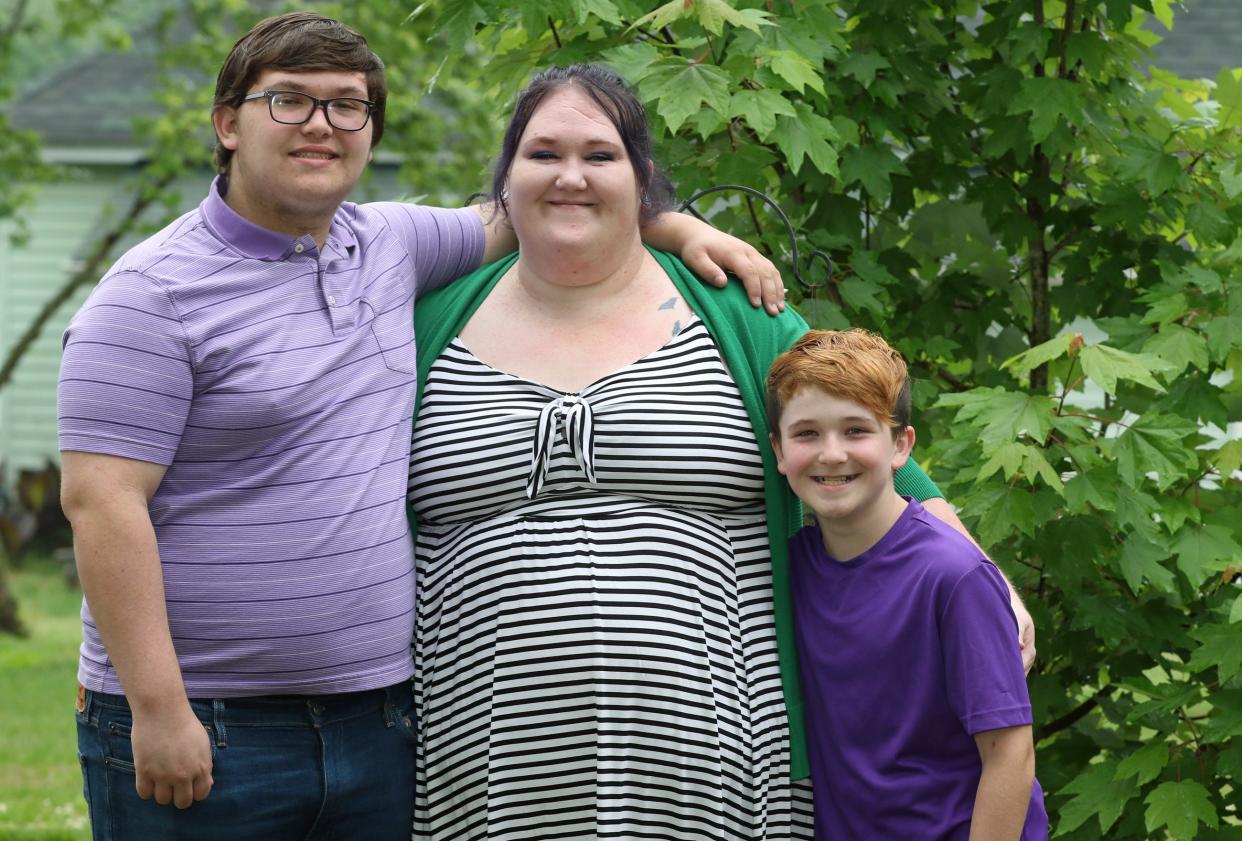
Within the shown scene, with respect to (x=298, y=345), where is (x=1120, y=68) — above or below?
above

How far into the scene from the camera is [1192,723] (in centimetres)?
314

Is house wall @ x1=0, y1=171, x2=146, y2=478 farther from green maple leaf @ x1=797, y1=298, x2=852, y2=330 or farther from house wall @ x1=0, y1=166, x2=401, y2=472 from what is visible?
green maple leaf @ x1=797, y1=298, x2=852, y2=330

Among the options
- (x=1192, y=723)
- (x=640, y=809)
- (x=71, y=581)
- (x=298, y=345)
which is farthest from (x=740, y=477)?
(x=71, y=581)

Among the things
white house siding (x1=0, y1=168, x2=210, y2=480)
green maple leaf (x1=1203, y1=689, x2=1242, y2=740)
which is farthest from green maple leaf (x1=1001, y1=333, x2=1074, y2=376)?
white house siding (x1=0, y1=168, x2=210, y2=480)

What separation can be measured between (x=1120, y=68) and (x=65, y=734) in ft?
21.8

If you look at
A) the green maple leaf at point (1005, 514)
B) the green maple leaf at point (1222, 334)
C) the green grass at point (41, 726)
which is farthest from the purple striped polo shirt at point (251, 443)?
the green grass at point (41, 726)

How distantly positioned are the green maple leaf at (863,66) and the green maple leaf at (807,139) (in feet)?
0.82

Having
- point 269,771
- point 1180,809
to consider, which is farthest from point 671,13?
point 1180,809

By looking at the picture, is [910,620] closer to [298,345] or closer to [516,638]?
[516,638]

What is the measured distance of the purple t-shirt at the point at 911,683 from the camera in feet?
7.71

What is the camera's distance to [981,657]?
7.66 feet

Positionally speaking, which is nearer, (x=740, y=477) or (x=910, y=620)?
(x=910, y=620)

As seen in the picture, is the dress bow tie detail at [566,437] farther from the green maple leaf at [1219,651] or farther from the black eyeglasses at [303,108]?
the green maple leaf at [1219,651]

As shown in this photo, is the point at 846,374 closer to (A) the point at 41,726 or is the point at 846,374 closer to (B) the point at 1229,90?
(B) the point at 1229,90
